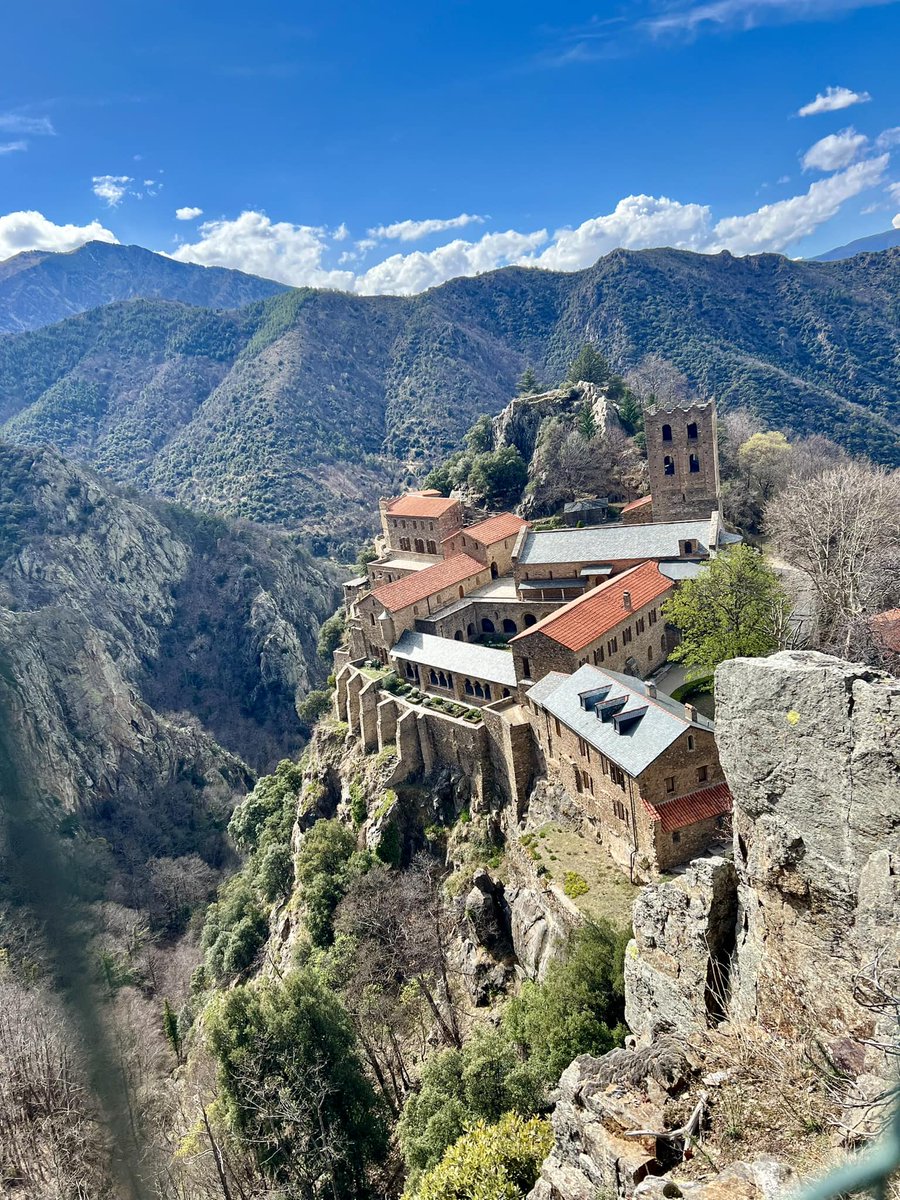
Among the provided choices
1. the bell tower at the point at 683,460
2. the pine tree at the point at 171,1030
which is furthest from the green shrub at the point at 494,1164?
the bell tower at the point at 683,460

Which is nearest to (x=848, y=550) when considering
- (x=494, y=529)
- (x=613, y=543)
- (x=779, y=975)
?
(x=613, y=543)

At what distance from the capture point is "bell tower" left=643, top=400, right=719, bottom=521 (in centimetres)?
4266

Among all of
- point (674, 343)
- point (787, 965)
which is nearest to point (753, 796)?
point (787, 965)

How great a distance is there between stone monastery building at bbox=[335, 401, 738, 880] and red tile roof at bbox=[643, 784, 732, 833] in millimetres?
42

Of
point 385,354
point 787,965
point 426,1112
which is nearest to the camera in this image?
point 787,965

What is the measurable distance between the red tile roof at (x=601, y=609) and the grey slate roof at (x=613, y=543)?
3.04 metres

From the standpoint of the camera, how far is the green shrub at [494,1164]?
13609mm

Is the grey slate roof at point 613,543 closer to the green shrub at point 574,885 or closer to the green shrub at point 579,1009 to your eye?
the green shrub at point 574,885

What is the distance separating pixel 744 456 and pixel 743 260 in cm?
10091

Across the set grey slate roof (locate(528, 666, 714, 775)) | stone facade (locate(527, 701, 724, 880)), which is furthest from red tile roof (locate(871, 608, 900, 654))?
stone facade (locate(527, 701, 724, 880))

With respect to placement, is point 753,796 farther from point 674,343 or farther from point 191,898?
point 674,343

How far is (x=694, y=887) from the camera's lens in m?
11.8

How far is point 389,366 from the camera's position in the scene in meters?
165

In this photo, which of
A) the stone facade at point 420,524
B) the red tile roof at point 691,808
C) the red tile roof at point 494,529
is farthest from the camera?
the stone facade at point 420,524
